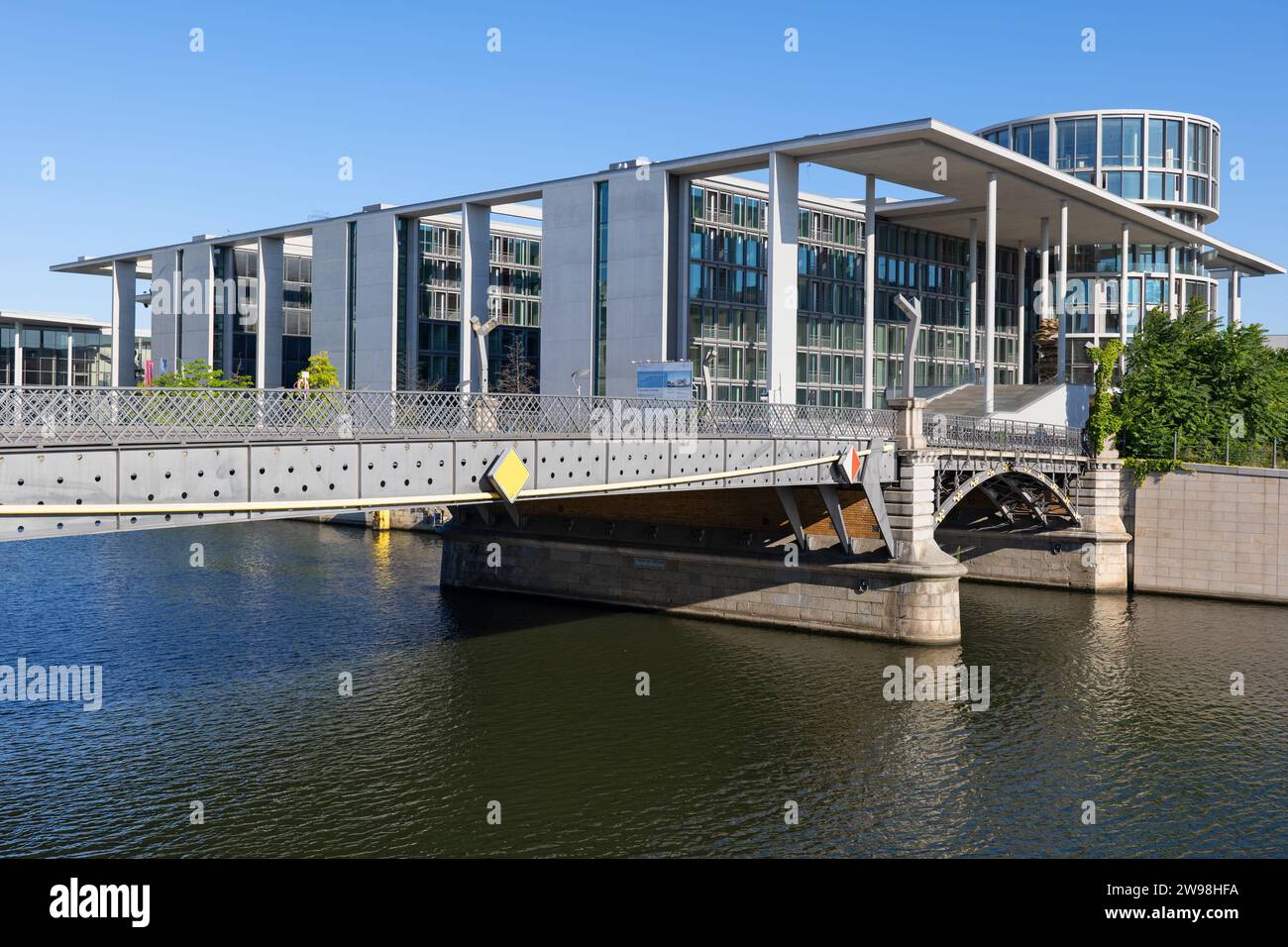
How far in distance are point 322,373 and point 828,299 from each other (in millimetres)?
30779

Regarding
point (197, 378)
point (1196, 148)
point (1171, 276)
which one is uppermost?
point (1196, 148)

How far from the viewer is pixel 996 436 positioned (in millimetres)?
40719

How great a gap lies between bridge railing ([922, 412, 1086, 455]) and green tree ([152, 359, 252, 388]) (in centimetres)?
4784

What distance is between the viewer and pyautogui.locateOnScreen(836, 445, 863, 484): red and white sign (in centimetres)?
3145

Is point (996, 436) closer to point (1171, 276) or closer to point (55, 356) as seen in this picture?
point (1171, 276)

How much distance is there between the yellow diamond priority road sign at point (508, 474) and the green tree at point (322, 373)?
51.9 metres

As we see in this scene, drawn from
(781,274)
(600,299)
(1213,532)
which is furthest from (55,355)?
(1213,532)

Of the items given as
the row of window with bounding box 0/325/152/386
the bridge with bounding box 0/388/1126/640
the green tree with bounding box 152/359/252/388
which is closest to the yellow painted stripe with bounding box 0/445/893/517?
the bridge with bounding box 0/388/1126/640

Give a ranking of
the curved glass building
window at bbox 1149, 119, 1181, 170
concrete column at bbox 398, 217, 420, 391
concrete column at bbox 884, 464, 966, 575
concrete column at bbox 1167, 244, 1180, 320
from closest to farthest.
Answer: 1. concrete column at bbox 884, 464, 966, 575
2. concrete column at bbox 398, 217, 420, 391
3. concrete column at bbox 1167, 244, 1180, 320
4. the curved glass building
5. window at bbox 1149, 119, 1181, 170

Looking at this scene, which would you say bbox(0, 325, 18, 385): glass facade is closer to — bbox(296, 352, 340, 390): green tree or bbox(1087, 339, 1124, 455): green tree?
bbox(296, 352, 340, 390): green tree

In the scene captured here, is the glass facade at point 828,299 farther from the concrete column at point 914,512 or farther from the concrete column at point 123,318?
the concrete column at point 123,318

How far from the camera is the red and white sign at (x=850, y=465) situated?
1238 inches
